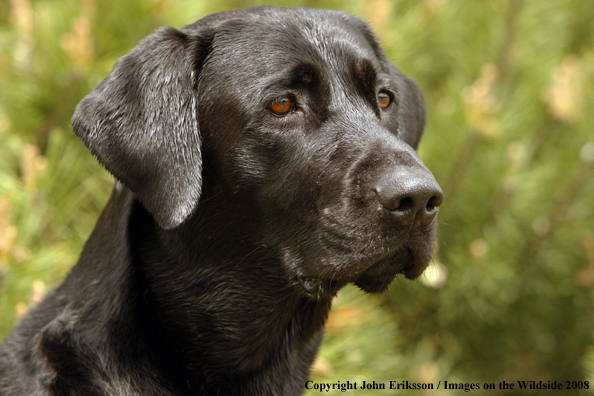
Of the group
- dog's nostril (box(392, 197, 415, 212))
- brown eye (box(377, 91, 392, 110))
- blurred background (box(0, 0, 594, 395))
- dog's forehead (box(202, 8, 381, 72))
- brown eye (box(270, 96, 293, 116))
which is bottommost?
blurred background (box(0, 0, 594, 395))

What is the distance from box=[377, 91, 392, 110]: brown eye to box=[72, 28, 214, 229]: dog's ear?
80 cm

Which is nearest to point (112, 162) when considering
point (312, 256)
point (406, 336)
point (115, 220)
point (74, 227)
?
point (115, 220)

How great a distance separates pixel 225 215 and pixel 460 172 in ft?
7.32

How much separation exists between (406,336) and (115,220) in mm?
2708

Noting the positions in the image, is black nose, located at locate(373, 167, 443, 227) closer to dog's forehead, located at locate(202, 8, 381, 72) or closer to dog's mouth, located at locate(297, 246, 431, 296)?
dog's mouth, located at locate(297, 246, 431, 296)

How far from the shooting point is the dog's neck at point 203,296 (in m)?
2.30

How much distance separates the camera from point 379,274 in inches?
86.3

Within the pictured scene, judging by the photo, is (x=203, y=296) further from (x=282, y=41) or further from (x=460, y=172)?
(x=460, y=172)

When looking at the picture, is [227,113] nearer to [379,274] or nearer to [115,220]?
[115,220]

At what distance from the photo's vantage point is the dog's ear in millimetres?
2131

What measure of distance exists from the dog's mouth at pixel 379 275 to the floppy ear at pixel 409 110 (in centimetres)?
88

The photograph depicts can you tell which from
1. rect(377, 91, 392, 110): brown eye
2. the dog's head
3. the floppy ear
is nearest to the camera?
the dog's head

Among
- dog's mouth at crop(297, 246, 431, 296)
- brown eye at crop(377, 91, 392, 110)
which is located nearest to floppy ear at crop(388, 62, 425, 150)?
brown eye at crop(377, 91, 392, 110)

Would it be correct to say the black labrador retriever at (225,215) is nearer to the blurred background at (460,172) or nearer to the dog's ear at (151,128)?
the dog's ear at (151,128)
